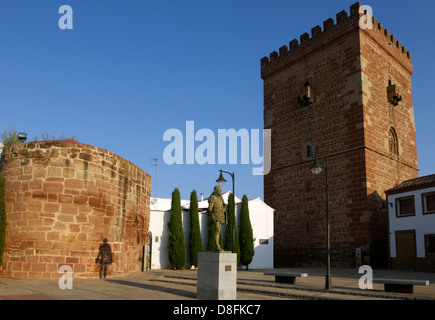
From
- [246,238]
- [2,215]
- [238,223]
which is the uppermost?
[2,215]

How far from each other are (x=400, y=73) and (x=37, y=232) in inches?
990

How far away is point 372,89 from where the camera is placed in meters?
23.8

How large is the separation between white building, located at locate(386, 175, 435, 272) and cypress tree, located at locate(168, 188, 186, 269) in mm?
11151

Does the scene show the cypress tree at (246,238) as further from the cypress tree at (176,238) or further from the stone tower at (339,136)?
the cypress tree at (176,238)

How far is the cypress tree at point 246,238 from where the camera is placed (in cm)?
2398

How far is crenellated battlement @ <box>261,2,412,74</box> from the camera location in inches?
945

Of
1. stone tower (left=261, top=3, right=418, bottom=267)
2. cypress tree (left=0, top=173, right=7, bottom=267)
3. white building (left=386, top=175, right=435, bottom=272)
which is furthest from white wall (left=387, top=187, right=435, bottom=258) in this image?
cypress tree (left=0, top=173, right=7, bottom=267)

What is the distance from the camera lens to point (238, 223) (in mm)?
24828

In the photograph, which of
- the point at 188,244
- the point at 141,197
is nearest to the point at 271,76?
the point at 188,244

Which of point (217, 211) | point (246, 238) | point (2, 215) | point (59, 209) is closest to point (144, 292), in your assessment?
point (217, 211)

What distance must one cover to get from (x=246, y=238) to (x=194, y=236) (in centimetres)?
338

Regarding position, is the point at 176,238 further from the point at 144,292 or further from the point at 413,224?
the point at 413,224

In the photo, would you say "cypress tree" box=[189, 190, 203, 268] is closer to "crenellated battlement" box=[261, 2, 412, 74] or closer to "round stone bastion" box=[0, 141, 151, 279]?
"round stone bastion" box=[0, 141, 151, 279]
